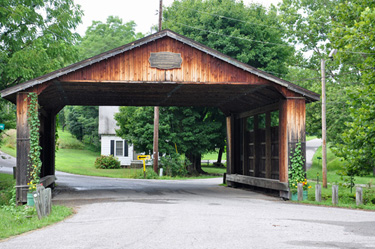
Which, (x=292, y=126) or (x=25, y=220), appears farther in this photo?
(x=292, y=126)

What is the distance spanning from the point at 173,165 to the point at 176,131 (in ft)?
8.61

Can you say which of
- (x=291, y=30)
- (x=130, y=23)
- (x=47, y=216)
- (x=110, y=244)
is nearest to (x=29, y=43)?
(x=47, y=216)

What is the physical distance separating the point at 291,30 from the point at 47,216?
98.8ft

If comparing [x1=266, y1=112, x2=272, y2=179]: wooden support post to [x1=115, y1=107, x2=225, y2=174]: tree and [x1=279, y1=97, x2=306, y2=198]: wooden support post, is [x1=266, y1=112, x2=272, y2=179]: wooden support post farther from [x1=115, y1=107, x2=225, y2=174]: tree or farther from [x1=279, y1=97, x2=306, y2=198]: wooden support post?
[x1=115, y1=107, x2=225, y2=174]: tree

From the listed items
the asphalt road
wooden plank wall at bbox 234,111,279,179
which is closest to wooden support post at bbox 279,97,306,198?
wooden plank wall at bbox 234,111,279,179

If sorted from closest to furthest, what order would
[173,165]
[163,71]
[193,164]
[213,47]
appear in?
[163,71] → [213,47] → [173,165] → [193,164]

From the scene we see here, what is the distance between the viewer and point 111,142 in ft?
158

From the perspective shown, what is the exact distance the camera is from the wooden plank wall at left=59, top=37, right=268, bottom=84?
54.1 feet

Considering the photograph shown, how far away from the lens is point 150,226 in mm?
10086

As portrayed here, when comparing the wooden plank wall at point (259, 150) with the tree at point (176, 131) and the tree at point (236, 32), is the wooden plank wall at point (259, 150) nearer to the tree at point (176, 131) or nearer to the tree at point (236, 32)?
the tree at point (176, 131)

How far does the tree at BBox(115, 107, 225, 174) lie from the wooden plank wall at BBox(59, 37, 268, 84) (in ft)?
57.9

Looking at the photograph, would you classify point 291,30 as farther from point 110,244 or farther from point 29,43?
point 110,244

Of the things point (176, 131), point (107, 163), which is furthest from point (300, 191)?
point (107, 163)

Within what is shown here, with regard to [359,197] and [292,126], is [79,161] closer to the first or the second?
[292,126]
